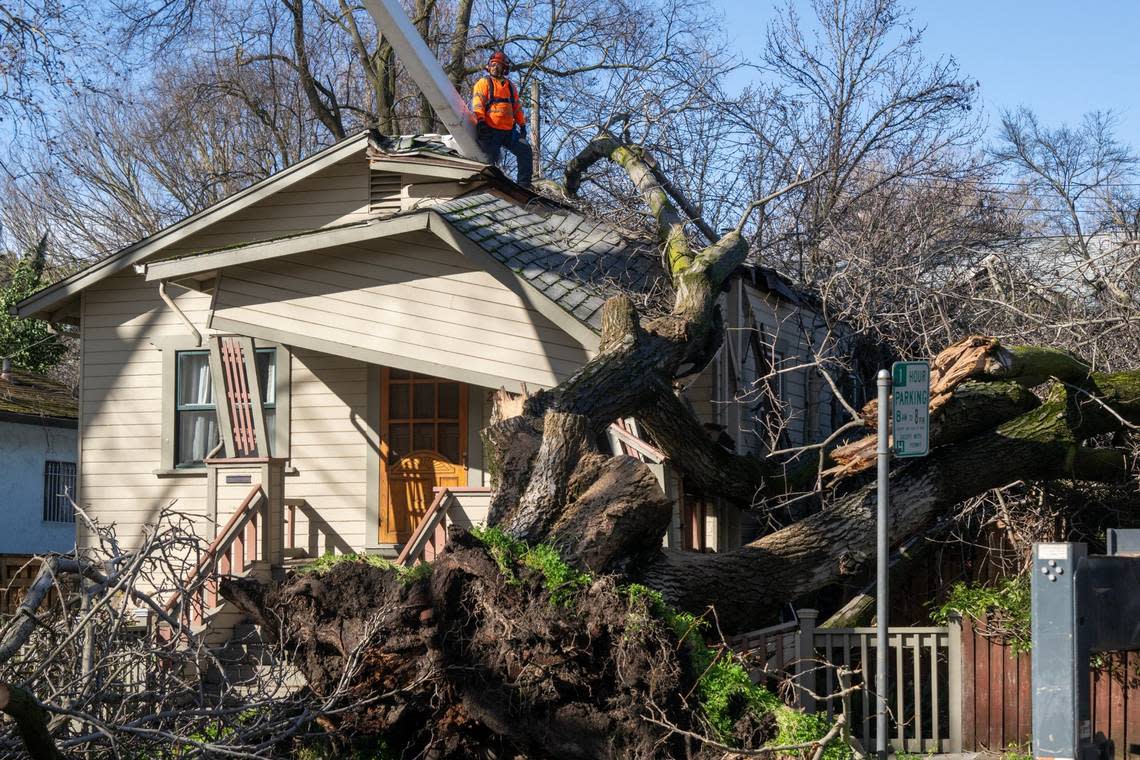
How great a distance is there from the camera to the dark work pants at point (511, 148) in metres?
15.1

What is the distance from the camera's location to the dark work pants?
595 inches

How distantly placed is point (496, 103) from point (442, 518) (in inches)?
228

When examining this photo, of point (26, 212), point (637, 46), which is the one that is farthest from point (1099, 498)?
point (26, 212)

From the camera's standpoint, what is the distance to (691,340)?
10.9 metres

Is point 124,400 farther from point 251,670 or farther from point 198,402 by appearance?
point 251,670

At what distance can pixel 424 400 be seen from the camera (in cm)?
1412

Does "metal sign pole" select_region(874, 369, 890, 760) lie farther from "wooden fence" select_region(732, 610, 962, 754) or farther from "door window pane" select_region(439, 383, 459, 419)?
"door window pane" select_region(439, 383, 459, 419)

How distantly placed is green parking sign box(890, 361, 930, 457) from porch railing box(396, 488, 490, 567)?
459cm

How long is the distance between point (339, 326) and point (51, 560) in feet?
20.5

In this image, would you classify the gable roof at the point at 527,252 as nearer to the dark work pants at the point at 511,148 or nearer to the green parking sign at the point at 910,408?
the dark work pants at the point at 511,148

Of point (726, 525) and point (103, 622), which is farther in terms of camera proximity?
point (726, 525)

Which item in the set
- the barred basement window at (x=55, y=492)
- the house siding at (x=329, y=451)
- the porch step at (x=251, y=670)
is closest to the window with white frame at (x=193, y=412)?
the house siding at (x=329, y=451)

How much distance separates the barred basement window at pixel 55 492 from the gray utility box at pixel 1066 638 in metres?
21.6

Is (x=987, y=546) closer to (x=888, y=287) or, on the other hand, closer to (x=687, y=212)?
(x=888, y=287)
